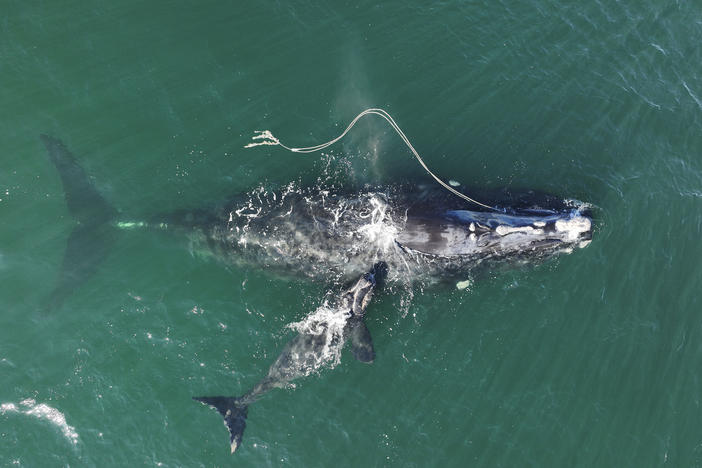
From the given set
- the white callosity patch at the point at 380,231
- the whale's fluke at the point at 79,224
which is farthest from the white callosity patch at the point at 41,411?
the white callosity patch at the point at 380,231

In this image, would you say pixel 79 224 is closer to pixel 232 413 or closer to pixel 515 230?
pixel 232 413

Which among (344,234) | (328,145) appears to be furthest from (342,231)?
(328,145)

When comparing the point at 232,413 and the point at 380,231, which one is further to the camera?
the point at 380,231

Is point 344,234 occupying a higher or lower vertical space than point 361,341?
higher

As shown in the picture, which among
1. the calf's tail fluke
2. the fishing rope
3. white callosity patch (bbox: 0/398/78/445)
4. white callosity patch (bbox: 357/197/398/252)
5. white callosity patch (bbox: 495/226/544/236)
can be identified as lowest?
the calf's tail fluke

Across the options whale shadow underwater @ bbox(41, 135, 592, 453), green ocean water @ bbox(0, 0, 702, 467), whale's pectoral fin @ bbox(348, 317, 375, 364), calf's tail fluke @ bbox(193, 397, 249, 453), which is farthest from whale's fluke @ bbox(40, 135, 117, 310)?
whale's pectoral fin @ bbox(348, 317, 375, 364)

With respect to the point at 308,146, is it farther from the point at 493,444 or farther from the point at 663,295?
the point at 663,295

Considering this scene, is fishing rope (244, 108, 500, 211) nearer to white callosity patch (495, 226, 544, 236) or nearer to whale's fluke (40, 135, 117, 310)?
white callosity patch (495, 226, 544, 236)
